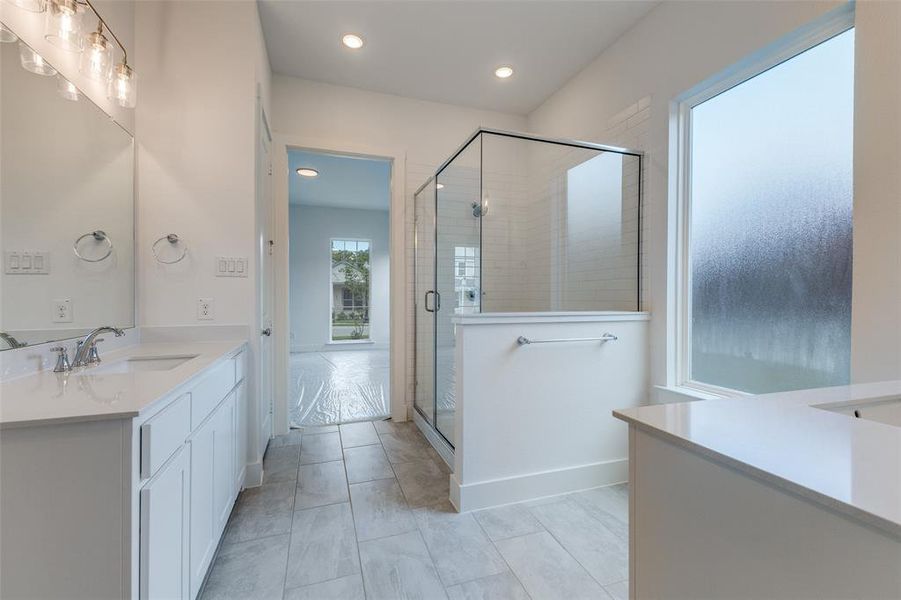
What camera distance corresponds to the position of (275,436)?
3.03 meters

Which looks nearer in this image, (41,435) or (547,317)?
(41,435)

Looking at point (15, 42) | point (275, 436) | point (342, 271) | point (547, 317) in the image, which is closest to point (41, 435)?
point (15, 42)

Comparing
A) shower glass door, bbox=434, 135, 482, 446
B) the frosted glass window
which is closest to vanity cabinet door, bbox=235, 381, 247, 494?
shower glass door, bbox=434, 135, 482, 446

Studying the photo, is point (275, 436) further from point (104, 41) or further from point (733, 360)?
point (733, 360)

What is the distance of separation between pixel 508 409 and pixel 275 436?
2001 millimetres

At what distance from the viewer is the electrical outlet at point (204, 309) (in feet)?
7.06

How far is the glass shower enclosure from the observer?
254cm

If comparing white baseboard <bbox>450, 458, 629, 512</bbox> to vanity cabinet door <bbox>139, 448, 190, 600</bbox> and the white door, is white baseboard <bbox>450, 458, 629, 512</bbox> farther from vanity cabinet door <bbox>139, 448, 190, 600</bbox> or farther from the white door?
the white door

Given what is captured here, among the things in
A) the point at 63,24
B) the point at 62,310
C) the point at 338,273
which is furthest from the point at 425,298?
the point at 338,273

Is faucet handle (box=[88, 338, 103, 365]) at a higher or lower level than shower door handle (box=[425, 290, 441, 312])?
lower

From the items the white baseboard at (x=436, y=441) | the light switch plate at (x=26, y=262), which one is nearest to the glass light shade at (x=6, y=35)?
the light switch plate at (x=26, y=262)

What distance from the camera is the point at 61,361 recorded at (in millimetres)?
1383

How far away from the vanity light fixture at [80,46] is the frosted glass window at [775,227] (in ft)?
9.70

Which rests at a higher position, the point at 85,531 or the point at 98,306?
the point at 98,306
